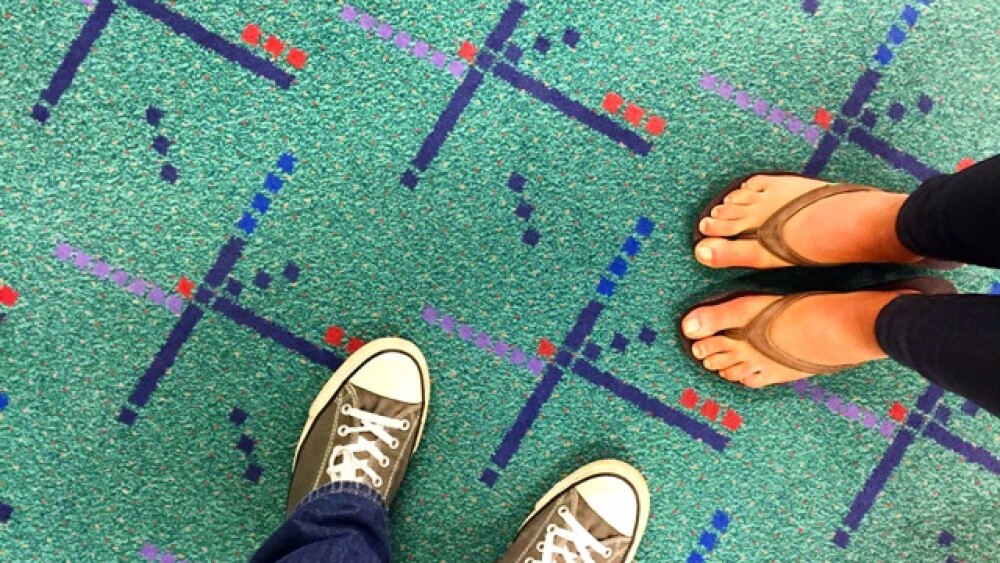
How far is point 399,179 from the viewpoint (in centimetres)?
97

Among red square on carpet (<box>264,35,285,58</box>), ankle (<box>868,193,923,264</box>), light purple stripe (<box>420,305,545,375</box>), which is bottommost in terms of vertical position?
light purple stripe (<box>420,305,545,375</box>)

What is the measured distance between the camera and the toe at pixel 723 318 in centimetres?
96

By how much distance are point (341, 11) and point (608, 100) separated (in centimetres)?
40

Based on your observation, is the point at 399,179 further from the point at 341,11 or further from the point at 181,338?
the point at 181,338

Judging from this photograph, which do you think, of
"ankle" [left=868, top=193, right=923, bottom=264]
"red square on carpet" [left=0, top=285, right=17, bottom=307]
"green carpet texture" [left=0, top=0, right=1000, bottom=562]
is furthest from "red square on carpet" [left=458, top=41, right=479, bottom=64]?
"red square on carpet" [left=0, top=285, right=17, bottom=307]

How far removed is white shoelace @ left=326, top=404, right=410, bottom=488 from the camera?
38.4 inches

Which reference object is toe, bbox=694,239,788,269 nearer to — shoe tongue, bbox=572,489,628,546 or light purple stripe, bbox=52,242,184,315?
shoe tongue, bbox=572,489,628,546

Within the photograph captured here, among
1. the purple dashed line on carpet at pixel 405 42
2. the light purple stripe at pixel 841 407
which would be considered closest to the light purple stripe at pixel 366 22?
the purple dashed line on carpet at pixel 405 42

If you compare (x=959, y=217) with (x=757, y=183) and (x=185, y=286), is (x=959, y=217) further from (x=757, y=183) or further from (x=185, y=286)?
(x=185, y=286)

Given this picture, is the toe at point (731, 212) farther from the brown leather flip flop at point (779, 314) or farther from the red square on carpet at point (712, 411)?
the red square on carpet at point (712, 411)

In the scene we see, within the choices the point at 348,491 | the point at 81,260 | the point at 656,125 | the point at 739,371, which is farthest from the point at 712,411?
the point at 81,260

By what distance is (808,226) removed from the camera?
91 cm

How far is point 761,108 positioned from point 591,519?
646 mm

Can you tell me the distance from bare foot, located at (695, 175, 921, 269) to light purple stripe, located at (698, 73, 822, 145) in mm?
86
